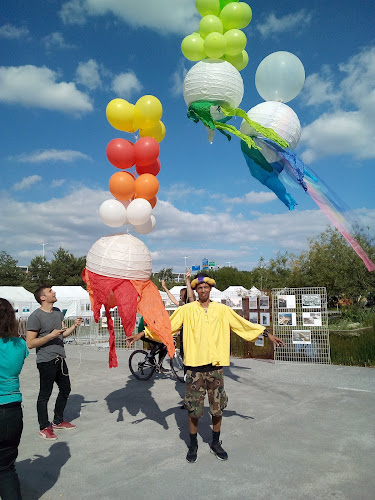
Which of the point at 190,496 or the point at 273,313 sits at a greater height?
the point at 273,313

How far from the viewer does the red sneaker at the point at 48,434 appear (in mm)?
4613

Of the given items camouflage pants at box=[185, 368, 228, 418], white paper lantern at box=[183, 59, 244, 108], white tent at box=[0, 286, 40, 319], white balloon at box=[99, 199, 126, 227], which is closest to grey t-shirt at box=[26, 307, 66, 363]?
white balloon at box=[99, 199, 126, 227]

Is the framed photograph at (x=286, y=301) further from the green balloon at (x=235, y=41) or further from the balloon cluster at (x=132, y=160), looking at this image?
the green balloon at (x=235, y=41)

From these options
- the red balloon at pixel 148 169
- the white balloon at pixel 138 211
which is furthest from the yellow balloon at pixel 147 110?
the white balloon at pixel 138 211

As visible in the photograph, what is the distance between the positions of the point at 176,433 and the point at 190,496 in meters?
1.59

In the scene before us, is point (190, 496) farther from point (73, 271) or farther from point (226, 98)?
point (73, 271)

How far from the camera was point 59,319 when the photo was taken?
4770 millimetres

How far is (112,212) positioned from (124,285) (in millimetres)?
953

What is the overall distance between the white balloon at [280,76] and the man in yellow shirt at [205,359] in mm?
2915

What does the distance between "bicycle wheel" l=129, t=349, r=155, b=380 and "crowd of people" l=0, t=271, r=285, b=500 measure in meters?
2.94

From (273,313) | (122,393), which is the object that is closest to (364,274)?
(273,313)

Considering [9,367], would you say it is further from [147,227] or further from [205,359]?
[147,227]

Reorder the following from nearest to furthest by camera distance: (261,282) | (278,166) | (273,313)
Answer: (278,166)
(273,313)
(261,282)

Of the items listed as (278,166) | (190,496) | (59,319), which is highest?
(278,166)
